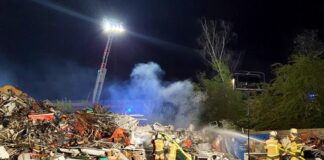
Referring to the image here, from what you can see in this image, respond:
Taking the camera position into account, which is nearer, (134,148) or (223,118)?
(134,148)

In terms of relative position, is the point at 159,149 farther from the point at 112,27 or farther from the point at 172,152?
the point at 112,27

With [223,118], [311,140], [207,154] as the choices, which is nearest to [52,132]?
[207,154]

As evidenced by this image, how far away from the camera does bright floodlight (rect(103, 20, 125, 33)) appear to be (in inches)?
980

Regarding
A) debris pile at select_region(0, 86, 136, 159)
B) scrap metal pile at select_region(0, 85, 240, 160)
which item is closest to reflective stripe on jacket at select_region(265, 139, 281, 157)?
scrap metal pile at select_region(0, 85, 240, 160)

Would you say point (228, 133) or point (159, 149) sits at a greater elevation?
point (228, 133)

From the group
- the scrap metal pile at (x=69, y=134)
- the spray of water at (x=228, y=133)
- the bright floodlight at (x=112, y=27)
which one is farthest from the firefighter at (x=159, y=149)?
the bright floodlight at (x=112, y=27)

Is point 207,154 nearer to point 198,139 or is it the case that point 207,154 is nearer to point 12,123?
point 198,139

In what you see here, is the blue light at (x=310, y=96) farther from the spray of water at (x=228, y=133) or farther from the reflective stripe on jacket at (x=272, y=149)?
the reflective stripe on jacket at (x=272, y=149)

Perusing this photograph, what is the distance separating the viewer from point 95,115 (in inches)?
742

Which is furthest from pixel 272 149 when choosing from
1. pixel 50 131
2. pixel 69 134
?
pixel 50 131

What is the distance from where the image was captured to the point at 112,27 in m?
25.0

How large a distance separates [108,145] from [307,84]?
1078 cm

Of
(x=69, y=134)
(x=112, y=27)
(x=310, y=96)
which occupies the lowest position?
(x=69, y=134)

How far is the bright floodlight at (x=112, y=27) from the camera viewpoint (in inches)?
980
